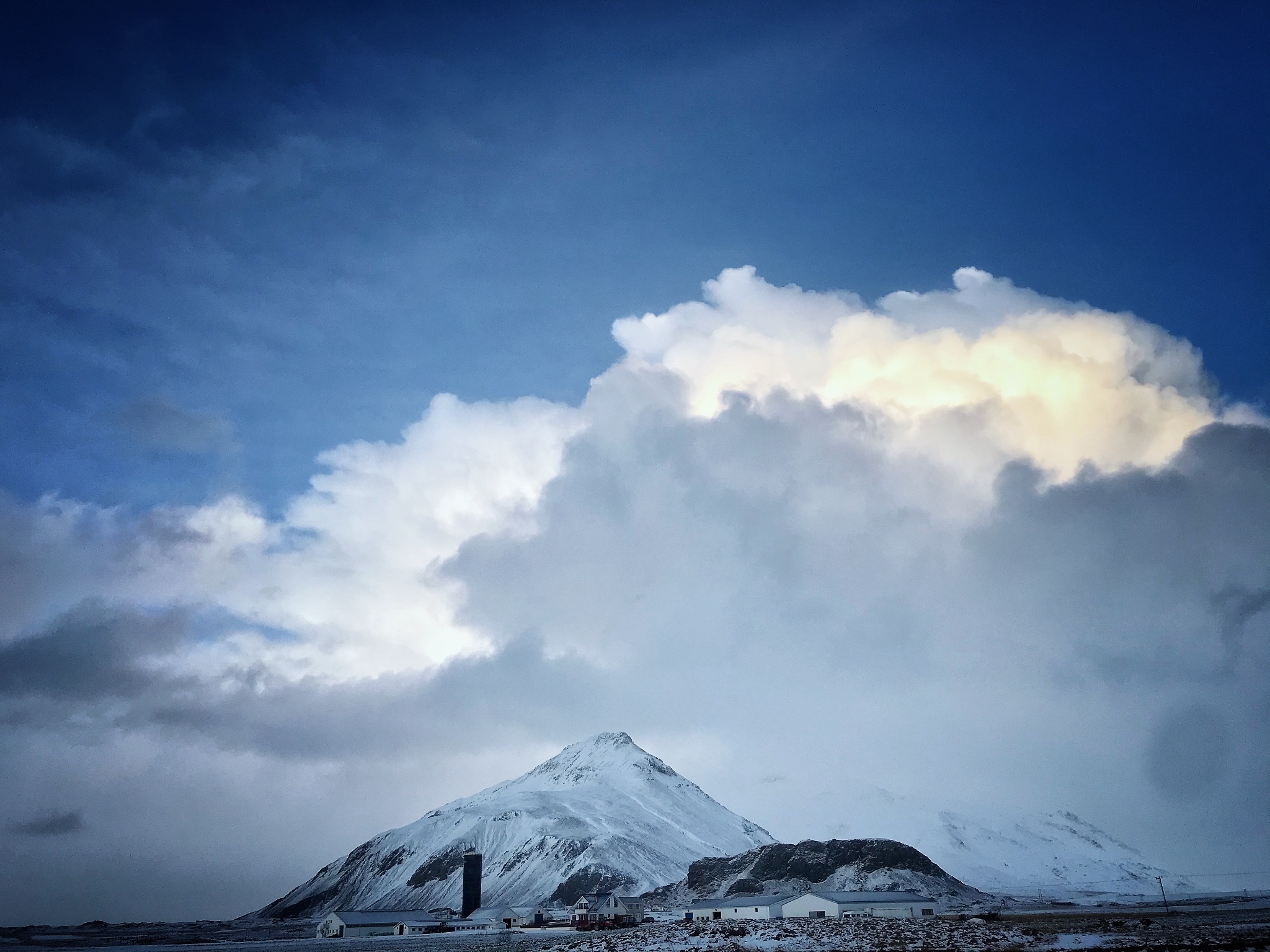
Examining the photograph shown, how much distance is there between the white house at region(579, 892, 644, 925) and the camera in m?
173

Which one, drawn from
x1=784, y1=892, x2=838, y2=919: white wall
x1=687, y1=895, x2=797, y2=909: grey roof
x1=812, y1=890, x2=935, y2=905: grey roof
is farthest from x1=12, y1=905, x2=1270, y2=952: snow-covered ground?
x1=687, y1=895, x2=797, y2=909: grey roof

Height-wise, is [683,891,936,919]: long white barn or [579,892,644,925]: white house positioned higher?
[683,891,936,919]: long white barn

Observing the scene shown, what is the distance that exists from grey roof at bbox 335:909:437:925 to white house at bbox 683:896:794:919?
65692 millimetres

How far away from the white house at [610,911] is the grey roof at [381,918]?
32658 mm

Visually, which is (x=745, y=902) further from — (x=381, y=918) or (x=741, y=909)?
(x=381, y=918)

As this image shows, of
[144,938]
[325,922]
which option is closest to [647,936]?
[325,922]

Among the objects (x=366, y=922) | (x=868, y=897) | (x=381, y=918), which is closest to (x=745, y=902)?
(x=868, y=897)

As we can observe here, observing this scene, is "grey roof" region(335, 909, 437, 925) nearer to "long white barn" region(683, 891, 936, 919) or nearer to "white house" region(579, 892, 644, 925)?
"white house" region(579, 892, 644, 925)

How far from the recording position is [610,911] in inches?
7028

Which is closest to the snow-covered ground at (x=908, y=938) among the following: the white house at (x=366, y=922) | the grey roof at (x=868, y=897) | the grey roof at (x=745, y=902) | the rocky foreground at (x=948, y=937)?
the rocky foreground at (x=948, y=937)

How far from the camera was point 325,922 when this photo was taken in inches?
7495

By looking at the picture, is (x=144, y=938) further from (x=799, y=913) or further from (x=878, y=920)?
(x=878, y=920)

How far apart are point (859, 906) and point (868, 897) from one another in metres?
4.41

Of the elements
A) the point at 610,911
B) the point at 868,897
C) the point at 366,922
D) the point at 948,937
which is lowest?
the point at 366,922
